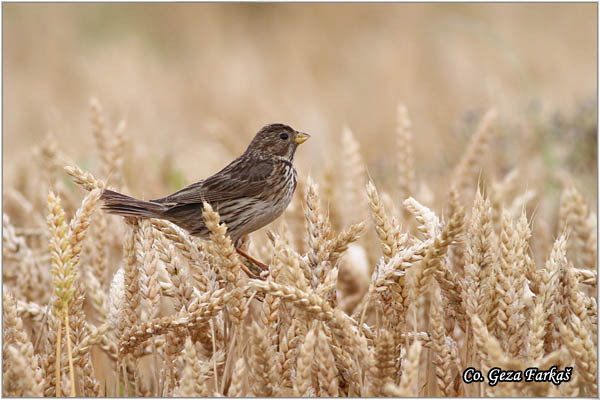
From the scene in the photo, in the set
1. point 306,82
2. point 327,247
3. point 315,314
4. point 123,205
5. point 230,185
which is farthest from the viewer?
point 306,82

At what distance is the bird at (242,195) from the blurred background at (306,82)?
1259mm

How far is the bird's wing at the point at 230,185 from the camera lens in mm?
3395

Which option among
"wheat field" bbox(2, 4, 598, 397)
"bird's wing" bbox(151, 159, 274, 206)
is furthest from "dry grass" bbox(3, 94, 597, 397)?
"bird's wing" bbox(151, 159, 274, 206)

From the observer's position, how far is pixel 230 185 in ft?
11.7

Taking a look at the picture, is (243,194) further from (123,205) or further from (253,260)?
(123,205)

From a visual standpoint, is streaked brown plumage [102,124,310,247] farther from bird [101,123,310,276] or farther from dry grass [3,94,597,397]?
dry grass [3,94,597,397]

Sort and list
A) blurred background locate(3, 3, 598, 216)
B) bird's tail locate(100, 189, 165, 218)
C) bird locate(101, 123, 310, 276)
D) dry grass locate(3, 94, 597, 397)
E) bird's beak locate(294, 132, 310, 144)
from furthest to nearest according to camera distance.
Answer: blurred background locate(3, 3, 598, 216), bird's beak locate(294, 132, 310, 144), bird locate(101, 123, 310, 276), bird's tail locate(100, 189, 165, 218), dry grass locate(3, 94, 597, 397)

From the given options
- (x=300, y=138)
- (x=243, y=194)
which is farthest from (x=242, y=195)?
(x=300, y=138)

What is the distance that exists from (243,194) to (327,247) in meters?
1.06

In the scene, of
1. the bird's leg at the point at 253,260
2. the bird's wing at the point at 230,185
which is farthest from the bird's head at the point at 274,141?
the bird's leg at the point at 253,260

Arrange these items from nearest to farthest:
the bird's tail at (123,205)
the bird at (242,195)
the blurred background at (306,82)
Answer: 1. the bird's tail at (123,205)
2. the bird at (242,195)
3. the blurred background at (306,82)

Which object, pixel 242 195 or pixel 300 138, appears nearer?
pixel 242 195

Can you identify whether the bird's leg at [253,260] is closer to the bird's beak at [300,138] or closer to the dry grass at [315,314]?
the dry grass at [315,314]

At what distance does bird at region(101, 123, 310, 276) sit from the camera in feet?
10.9
